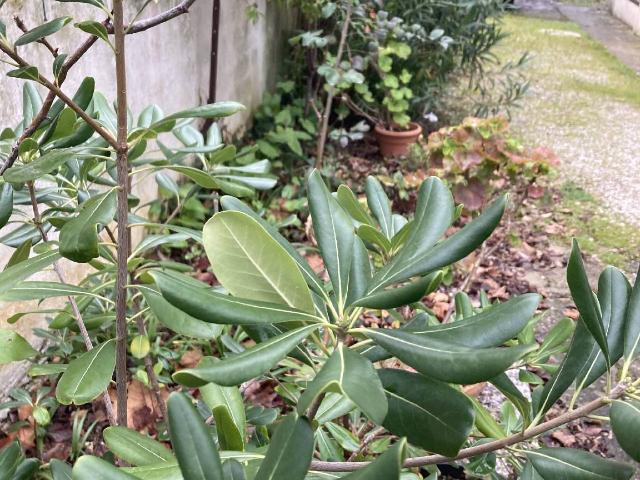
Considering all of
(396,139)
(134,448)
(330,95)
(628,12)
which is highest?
(628,12)

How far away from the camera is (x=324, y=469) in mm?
716

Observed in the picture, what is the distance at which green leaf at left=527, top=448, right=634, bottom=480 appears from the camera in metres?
0.62

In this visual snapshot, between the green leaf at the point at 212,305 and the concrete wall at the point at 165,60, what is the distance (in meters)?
1.50

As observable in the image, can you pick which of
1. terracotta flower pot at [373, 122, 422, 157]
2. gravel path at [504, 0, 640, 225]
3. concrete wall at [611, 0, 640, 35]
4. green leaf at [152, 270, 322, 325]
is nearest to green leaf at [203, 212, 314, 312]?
green leaf at [152, 270, 322, 325]

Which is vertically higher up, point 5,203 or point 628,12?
point 628,12

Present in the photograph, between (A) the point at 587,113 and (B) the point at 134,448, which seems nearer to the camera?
(B) the point at 134,448

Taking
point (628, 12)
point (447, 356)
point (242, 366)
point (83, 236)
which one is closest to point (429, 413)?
point (447, 356)

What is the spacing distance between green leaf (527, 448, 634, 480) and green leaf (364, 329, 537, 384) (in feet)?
0.84

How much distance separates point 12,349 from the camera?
0.76m

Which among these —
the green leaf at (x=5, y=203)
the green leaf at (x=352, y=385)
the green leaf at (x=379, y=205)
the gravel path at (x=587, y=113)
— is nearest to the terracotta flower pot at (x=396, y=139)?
the gravel path at (x=587, y=113)

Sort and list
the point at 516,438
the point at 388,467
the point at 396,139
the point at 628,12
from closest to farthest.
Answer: the point at 388,467, the point at 516,438, the point at 396,139, the point at 628,12

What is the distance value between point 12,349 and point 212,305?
0.39 metres

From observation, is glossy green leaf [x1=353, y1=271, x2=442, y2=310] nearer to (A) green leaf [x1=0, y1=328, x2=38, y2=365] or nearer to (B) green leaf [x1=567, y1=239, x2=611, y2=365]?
(B) green leaf [x1=567, y1=239, x2=611, y2=365]

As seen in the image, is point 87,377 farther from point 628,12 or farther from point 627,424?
point 628,12
